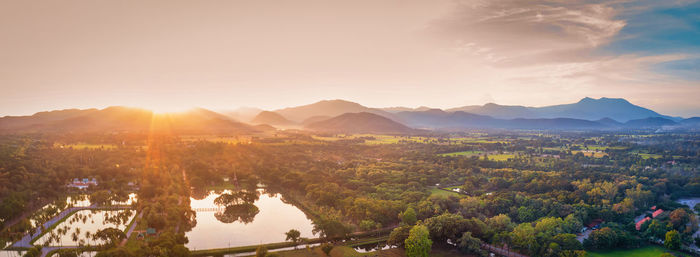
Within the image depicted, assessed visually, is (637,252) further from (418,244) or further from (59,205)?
(59,205)

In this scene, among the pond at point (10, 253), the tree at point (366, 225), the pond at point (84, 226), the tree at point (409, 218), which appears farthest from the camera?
the tree at point (409, 218)

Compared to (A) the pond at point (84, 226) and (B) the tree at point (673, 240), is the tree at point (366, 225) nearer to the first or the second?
(A) the pond at point (84, 226)

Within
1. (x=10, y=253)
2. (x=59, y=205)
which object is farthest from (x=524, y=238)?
(x=59, y=205)

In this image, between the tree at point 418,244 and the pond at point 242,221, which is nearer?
the tree at point 418,244

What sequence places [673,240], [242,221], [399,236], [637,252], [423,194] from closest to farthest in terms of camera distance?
[673,240]
[637,252]
[399,236]
[242,221]
[423,194]

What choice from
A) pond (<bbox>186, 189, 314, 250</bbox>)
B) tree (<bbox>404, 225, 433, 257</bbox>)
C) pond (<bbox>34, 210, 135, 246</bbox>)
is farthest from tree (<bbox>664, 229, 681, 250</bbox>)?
pond (<bbox>34, 210, 135, 246</bbox>)

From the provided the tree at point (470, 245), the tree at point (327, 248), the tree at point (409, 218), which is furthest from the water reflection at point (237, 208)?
the tree at point (470, 245)
